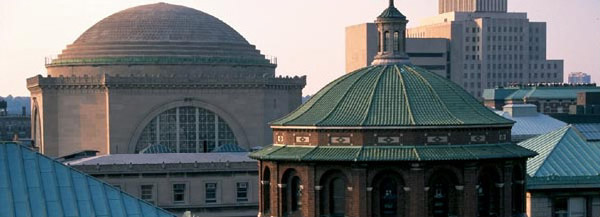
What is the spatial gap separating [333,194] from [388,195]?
3.02 metres

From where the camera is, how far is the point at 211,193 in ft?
390

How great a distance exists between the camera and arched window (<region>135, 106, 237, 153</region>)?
139 meters

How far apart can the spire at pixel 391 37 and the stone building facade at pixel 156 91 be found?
6064 cm

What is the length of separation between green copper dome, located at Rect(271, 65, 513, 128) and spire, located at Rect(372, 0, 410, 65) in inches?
23.9

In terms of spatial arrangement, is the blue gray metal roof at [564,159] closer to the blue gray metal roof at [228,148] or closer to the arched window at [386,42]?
the arched window at [386,42]

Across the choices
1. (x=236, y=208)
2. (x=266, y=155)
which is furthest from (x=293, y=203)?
(x=236, y=208)

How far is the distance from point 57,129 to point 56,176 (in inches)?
3329

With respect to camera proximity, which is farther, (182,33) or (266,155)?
(182,33)

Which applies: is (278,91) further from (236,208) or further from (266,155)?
(266,155)

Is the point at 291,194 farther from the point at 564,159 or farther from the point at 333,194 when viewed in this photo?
the point at 564,159

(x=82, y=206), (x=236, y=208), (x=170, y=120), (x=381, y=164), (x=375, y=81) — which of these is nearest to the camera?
(x=82, y=206)

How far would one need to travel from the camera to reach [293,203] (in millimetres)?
75438

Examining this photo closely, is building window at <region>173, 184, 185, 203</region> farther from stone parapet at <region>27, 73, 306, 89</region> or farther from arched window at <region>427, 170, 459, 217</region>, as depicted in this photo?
arched window at <region>427, 170, 459, 217</region>

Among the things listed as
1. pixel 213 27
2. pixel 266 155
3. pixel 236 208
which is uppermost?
pixel 213 27
